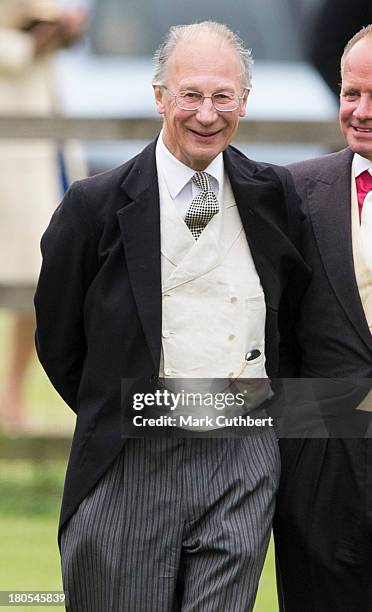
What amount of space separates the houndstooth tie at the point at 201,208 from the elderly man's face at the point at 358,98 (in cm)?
35

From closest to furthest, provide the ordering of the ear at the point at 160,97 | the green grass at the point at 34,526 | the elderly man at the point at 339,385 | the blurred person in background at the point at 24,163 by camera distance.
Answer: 1. the ear at the point at 160,97
2. the elderly man at the point at 339,385
3. the green grass at the point at 34,526
4. the blurred person in background at the point at 24,163

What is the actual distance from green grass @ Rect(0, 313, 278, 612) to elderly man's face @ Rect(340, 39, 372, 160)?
64.8 inches

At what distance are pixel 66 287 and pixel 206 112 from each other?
0.48m

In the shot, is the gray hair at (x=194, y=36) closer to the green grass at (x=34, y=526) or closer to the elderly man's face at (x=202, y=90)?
the elderly man's face at (x=202, y=90)

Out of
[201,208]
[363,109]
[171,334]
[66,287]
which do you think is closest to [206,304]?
[171,334]

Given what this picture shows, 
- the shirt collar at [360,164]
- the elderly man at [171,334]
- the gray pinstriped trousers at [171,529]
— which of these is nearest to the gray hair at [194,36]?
the elderly man at [171,334]

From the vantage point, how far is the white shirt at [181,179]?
11.7ft

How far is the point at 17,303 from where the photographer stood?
6387 mm

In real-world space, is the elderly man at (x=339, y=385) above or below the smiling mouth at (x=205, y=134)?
below

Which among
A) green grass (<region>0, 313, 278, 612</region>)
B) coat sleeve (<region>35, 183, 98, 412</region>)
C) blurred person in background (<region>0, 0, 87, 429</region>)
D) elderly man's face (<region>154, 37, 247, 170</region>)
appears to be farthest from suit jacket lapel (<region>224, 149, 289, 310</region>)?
blurred person in background (<region>0, 0, 87, 429</region>)

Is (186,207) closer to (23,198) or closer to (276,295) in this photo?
(276,295)

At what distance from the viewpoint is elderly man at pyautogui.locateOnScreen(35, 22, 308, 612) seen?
137 inches

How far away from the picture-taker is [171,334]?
3.52 m

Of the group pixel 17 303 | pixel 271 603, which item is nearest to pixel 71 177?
pixel 17 303
